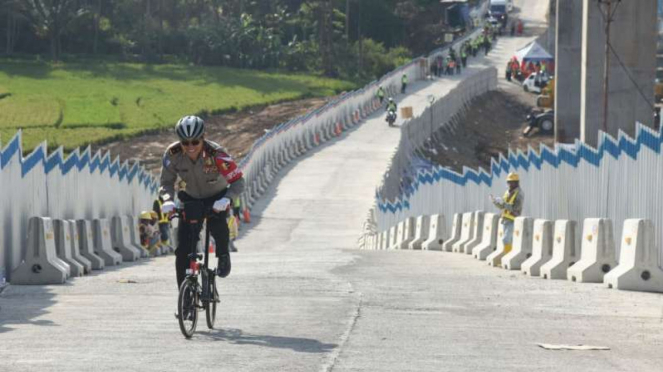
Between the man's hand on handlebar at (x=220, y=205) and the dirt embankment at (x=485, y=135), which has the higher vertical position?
the man's hand on handlebar at (x=220, y=205)

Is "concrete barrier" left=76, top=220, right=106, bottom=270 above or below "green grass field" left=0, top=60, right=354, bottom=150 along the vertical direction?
above

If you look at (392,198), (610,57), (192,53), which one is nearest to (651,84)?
(610,57)

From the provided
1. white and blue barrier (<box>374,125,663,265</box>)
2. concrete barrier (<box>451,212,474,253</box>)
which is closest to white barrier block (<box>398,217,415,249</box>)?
white and blue barrier (<box>374,125,663,265</box>)

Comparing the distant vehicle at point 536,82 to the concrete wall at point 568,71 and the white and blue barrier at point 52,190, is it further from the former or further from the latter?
the white and blue barrier at point 52,190

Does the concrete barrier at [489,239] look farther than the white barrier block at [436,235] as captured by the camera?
No

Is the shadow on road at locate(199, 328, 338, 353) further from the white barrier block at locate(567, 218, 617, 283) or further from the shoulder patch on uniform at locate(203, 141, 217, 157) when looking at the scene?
the white barrier block at locate(567, 218, 617, 283)

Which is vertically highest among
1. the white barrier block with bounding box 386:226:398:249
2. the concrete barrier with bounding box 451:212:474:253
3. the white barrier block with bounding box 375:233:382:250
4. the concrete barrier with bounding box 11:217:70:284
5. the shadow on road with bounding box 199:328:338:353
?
the shadow on road with bounding box 199:328:338:353

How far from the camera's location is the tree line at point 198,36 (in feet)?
383

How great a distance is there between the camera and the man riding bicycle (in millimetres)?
13039

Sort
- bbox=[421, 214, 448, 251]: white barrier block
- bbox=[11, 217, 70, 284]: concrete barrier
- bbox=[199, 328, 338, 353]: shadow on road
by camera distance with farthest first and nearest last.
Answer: bbox=[421, 214, 448, 251]: white barrier block
bbox=[11, 217, 70, 284]: concrete barrier
bbox=[199, 328, 338, 353]: shadow on road

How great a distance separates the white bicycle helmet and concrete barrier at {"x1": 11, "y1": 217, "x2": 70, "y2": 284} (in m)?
5.79

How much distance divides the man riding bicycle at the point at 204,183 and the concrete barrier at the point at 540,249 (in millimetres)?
8058

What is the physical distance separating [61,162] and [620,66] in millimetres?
26343

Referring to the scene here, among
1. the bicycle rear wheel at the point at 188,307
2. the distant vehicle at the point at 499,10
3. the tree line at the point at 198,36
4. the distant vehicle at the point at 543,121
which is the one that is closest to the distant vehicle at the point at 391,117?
the distant vehicle at the point at 543,121
